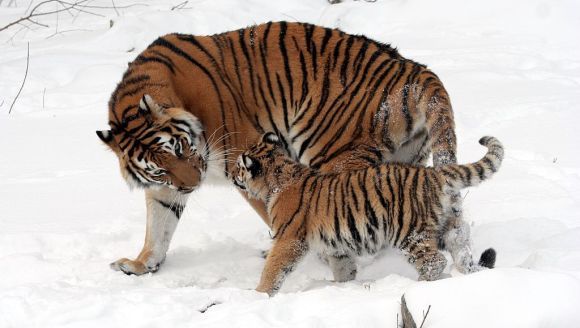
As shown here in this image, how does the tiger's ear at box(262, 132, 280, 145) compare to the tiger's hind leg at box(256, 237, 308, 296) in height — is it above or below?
above

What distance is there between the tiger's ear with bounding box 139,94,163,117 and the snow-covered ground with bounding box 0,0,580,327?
96 cm

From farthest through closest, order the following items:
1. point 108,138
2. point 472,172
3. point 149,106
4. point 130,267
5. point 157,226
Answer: point 157,226 → point 130,267 → point 108,138 → point 149,106 → point 472,172

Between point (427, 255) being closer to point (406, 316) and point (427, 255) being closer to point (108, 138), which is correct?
point (406, 316)

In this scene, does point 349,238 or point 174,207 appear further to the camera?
point 174,207

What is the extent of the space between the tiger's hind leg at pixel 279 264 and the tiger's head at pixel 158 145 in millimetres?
661

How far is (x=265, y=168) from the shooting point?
441cm

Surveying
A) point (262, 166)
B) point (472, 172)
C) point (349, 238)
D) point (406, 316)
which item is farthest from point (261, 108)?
point (406, 316)

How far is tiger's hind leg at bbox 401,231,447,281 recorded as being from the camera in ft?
12.6

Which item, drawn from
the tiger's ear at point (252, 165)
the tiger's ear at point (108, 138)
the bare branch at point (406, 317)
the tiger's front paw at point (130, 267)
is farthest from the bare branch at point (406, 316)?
the tiger's front paw at point (130, 267)

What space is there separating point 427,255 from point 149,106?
1658 mm

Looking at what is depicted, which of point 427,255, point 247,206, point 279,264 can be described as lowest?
point 247,206

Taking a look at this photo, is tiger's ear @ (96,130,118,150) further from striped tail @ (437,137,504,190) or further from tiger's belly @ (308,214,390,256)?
striped tail @ (437,137,504,190)

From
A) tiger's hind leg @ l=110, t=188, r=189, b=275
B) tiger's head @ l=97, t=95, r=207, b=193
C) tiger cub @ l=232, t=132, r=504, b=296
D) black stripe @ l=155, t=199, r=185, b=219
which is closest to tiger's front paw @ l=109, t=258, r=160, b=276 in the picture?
tiger's hind leg @ l=110, t=188, r=189, b=275

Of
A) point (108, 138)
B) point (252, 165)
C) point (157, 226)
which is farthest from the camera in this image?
point (157, 226)
